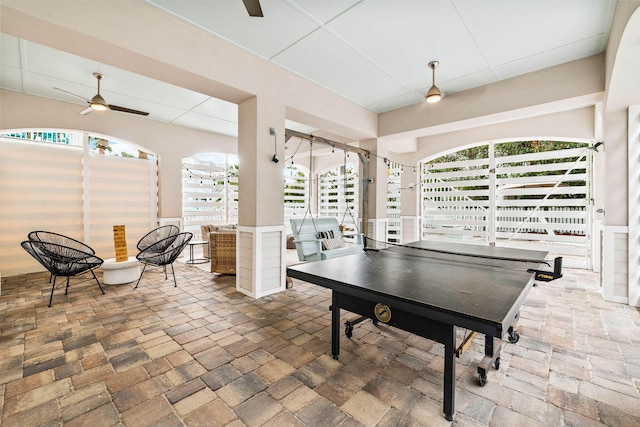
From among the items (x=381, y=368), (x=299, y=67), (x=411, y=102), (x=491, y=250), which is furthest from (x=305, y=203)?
(x=381, y=368)

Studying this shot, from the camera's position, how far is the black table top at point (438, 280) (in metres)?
1.31

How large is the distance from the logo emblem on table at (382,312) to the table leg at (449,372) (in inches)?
13.7

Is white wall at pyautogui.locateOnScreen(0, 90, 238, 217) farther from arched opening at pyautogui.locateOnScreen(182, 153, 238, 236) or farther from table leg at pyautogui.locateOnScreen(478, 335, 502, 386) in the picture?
table leg at pyautogui.locateOnScreen(478, 335, 502, 386)

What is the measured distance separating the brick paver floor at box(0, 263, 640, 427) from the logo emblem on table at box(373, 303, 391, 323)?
0.50m

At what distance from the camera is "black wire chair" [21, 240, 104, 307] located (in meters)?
3.20

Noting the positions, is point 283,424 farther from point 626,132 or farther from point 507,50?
point 626,132

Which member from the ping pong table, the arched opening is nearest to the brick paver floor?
the ping pong table

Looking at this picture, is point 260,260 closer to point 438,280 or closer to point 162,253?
point 162,253

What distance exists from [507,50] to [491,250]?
8.09ft

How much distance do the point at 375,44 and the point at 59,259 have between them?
4.58 m

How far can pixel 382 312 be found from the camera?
177cm

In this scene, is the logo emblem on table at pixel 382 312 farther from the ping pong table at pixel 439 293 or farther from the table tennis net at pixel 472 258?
the table tennis net at pixel 472 258

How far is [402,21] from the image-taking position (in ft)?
9.36

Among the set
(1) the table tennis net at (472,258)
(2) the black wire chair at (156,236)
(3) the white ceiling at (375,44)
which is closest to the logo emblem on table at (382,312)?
(1) the table tennis net at (472,258)
